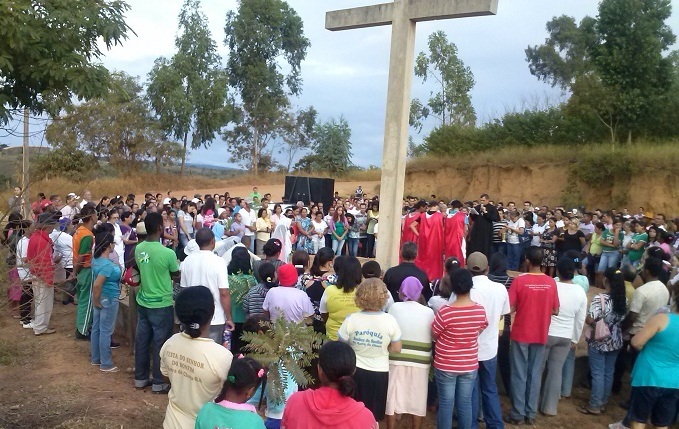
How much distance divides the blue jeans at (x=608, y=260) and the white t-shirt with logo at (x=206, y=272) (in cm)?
958

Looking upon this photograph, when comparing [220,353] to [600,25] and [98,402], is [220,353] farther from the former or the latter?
[600,25]

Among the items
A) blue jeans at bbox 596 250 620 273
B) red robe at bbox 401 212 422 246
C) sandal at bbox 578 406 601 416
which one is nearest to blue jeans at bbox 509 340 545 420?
sandal at bbox 578 406 601 416

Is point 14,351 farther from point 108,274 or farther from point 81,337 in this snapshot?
point 108,274

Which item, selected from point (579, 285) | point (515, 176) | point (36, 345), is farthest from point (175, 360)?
point (515, 176)

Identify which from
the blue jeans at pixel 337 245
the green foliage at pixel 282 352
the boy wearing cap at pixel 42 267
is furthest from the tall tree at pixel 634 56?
the green foliage at pixel 282 352

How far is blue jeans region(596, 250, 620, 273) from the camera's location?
41.5ft

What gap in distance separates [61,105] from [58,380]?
3.04 m

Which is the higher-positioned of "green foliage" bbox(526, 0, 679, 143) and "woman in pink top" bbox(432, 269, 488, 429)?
"green foliage" bbox(526, 0, 679, 143)

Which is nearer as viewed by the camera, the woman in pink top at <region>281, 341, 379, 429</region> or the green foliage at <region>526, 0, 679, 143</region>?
the woman in pink top at <region>281, 341, 379, 429</region>

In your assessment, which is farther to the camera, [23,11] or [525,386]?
[525,386]

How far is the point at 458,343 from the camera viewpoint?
16.2ft

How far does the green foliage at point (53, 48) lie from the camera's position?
500cm

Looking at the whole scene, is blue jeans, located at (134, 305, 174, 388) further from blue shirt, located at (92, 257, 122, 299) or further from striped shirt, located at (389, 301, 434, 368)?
striped shirt, located at (389, 301, 434, 368)

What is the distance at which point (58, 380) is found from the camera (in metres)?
6.69
